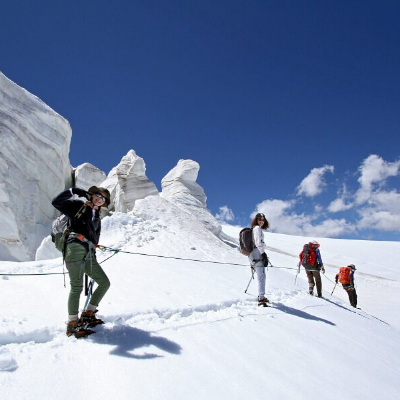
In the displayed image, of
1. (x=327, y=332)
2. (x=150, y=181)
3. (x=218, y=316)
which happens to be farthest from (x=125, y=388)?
(x=150, y=181)

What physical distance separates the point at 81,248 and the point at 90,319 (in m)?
1.07

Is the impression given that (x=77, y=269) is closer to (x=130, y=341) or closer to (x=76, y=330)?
(x=76, y=330)

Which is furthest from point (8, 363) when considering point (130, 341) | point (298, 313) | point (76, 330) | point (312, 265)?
point (312, 265)

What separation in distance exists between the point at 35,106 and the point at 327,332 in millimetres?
28244

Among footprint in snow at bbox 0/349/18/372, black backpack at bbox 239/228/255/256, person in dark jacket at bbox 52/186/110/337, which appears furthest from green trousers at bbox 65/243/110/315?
black backpack at bbox 239/228/255/256

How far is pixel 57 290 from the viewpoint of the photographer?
5473mm

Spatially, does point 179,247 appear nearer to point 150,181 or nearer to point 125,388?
point 125,388

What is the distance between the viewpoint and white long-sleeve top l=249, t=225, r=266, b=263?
6352mm

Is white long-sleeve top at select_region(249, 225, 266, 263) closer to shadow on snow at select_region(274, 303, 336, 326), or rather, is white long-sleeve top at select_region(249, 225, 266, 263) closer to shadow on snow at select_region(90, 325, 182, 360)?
shadow on snow at select_region(274, 303, 336, 326)

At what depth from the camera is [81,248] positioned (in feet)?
12.3

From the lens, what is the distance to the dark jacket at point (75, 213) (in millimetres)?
3674

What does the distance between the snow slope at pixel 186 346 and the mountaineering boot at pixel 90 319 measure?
0.19 m

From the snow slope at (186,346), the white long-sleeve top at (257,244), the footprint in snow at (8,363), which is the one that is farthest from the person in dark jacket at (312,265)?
the footprint in snow at (8,363)

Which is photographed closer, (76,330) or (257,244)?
(76,330)
